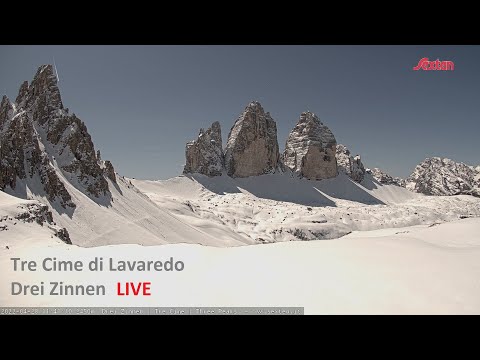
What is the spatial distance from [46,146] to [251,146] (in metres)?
85.2

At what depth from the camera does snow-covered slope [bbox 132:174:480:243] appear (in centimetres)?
6738

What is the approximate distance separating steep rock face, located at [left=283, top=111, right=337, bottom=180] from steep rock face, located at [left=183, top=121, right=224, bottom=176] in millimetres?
40990

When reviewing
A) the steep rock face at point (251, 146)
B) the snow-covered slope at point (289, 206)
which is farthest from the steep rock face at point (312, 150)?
the steep rock face at point (251, 146)

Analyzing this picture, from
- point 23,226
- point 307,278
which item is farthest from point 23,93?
point 307,278

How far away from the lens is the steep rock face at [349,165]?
497 ft

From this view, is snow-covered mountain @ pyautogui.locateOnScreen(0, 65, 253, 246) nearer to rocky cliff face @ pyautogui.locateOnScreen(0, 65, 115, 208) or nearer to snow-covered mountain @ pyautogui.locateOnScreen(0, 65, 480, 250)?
rocky cliff face @ pyautogui.locateOnScreen(0, 65, 115, 208)

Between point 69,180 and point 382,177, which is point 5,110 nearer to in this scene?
point 69,180

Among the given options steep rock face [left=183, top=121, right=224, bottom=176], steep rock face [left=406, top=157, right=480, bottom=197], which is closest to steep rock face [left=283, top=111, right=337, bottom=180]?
steep rock face [left=183, top=121, right=224, bottom=176]

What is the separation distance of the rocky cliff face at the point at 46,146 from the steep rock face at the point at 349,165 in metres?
129

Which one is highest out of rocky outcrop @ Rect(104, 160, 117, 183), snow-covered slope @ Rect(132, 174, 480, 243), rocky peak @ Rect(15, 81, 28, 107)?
rocky peak @ Rect(15, 81, 28, 107)

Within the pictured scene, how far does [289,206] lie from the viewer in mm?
96625
